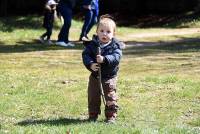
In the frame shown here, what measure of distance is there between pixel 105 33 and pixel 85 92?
8.67ft

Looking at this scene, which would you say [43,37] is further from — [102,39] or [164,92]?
[102,39]

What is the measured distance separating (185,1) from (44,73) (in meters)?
17.7

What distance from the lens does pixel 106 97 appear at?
738 centimetres

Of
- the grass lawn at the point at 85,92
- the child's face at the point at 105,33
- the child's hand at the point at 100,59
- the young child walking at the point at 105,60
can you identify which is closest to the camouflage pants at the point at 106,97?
the young child walking at the point at 105,60

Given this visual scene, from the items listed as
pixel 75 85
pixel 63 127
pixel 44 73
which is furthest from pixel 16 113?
pixel 44 73

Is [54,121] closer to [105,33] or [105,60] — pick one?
[105,60]

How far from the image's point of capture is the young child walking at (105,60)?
722cm

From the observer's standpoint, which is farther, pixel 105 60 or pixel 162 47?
pixel 162 47

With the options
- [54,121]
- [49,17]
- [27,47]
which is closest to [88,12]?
[49,17]

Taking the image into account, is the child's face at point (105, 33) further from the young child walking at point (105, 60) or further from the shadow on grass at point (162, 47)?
the shadow on grass at point (162, 47)

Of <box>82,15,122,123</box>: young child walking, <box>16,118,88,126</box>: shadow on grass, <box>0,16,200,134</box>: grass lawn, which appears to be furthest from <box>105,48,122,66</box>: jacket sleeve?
<box>16,118,88,126</box>: shadow on grass

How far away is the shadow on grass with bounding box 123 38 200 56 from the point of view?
52.3ft

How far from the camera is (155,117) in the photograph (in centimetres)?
807

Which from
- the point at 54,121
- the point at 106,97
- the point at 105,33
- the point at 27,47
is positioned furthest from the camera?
the point at 27,47
